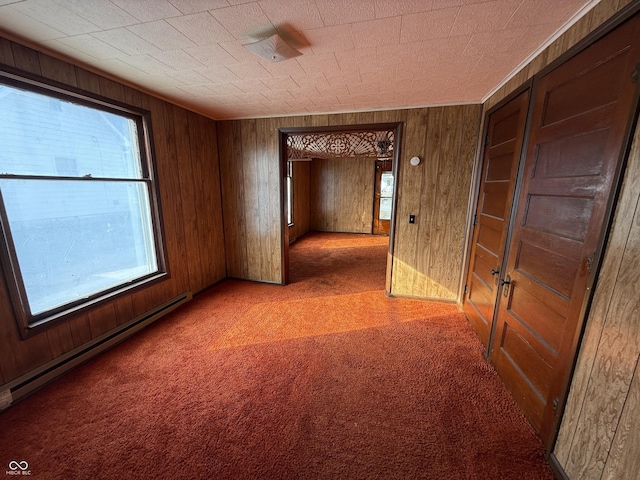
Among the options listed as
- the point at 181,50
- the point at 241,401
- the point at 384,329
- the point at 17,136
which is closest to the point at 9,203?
the point at 17,136

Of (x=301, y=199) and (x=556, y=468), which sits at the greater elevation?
(x=301, y=199)

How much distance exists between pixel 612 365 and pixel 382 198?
22.1ft

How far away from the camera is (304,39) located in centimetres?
152

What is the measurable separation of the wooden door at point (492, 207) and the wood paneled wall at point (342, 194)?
4.96m

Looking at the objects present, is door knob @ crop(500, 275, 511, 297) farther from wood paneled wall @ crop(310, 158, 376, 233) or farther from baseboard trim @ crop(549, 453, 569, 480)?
wood paneled wall @ crop(310, 158, 376, 233)

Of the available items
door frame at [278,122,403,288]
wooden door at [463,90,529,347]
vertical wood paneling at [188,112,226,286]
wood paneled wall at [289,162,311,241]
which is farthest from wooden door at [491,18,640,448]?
wood paneled wall at [289,162,311,241]

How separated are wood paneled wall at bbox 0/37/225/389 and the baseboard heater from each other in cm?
4

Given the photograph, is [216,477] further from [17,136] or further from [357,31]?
[357,31]

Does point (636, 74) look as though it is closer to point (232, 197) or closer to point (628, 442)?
point (628, 442)

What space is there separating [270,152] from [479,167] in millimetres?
2500

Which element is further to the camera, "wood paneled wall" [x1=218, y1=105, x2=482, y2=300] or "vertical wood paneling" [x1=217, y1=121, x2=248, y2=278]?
"vertical wood paneling" [x1=217, y1=121, x2=248, y2=278]

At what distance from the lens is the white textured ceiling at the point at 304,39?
125 cm

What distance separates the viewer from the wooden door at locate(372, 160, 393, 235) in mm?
7248

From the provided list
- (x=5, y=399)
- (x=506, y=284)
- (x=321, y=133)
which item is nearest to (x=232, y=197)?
(x=321, y=133)
